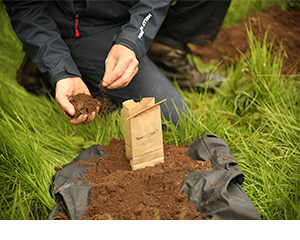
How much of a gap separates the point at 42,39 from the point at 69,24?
A: 266mm

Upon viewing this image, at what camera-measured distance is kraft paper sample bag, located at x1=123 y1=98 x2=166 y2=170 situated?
1.31 meters

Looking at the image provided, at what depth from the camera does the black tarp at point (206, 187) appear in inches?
44.6

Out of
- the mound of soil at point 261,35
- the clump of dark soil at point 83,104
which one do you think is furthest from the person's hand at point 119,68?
the mound of soil at point 261,35

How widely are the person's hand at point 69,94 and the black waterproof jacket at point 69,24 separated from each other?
0.15 ft

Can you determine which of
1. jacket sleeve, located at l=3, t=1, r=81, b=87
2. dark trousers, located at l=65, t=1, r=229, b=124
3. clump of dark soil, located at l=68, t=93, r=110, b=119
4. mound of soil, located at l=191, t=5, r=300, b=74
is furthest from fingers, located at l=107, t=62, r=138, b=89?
mound of soil, located at l=191, t=5, r=300, b=74

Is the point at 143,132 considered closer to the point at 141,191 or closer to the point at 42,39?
the point at 141,191

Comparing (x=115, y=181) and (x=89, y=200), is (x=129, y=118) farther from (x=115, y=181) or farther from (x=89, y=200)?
(x=89, y=200)

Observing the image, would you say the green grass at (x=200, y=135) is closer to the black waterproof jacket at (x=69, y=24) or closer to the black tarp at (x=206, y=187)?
the black tarp at (x=206, y=187)

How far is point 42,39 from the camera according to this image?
5.77ft

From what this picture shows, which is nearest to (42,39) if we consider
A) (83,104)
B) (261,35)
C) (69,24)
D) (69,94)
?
(69,24)

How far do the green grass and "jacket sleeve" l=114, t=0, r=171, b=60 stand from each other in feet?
1.60

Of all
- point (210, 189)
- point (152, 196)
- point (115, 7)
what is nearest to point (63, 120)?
point (115, 7)

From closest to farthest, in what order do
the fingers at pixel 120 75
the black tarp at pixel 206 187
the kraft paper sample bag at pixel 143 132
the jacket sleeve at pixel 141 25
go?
the black tarp at pixel 206 187, the kraft paper sample bag at pixel 143 132, the fingers at pixel 120 75, the jacket sleeve at pixel 141 25

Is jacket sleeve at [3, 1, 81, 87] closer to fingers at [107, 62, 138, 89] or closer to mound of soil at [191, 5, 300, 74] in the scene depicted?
fingers at [107, 62, 138, 89]
